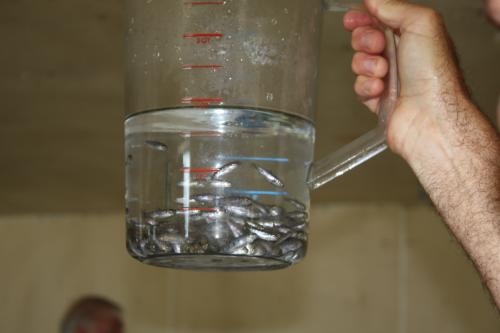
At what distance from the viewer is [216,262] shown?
986 millimetres

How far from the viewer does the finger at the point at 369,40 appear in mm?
1053

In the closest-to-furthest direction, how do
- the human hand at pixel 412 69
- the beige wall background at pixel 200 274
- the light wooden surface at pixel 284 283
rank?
the human hand at pixel 412 69, the beige wall background at pixel 200 274, the light wooden surface at pixel 284 283

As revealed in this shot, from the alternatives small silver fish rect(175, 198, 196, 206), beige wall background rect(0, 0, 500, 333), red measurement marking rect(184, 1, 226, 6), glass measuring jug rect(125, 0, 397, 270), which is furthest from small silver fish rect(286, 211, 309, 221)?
beige wall background rect(0, 0, 500, 333)

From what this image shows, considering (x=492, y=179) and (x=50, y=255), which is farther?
(x=50, y=255)

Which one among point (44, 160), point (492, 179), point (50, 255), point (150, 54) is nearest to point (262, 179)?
point (150, 54)

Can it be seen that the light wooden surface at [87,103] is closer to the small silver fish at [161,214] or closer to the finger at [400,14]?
the finger at [400,14]

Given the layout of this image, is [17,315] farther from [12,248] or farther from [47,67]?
[47,67]

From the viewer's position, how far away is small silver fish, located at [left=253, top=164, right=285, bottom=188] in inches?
37.7

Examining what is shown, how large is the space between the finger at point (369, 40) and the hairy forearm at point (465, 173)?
11 centimetres

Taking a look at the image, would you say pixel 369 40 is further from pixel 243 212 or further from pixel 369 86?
pixel 243 212

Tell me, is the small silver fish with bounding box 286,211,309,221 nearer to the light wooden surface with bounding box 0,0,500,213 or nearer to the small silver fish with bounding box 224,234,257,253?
the small silver fish with bounding box 224,234,257,253

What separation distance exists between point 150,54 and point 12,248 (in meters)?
2.26

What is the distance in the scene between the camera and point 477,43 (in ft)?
5.24

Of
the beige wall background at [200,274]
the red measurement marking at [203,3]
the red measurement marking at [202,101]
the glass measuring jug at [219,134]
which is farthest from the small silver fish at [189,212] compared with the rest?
the beige wall background at [200,274]
